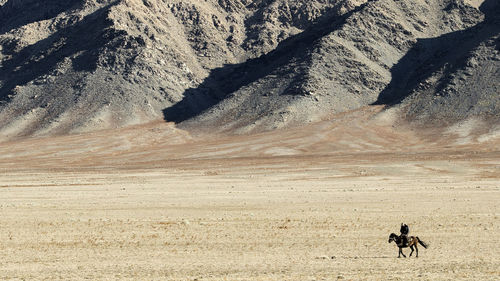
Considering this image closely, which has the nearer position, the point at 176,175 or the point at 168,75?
the point at 176,175

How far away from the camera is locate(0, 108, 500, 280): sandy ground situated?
66.8ft

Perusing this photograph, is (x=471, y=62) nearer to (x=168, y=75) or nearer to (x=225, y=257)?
(x=168, y=75)

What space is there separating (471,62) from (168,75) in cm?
8608

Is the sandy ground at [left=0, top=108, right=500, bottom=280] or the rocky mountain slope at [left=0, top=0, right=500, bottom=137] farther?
the rocky mountain slope at [left=0, top=0, right=500, bottom=137]

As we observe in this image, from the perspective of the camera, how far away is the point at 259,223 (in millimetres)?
32656

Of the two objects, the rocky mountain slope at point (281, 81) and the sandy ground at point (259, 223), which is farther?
the rocky mountain slope at point (281, 81)

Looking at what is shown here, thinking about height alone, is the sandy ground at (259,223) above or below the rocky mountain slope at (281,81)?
below

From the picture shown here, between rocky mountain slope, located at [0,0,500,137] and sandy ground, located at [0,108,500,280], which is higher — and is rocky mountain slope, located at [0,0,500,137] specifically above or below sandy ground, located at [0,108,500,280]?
above

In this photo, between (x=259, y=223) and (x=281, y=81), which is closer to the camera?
(x=259, y=223)

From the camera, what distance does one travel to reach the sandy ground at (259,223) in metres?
20.4

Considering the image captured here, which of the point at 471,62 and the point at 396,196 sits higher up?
the point at 471,62

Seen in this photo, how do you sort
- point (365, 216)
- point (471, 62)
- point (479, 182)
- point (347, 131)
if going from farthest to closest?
1. point (471, 62)
2. point (347, 131)
3. point (479, 182)
4. point (365, 216)

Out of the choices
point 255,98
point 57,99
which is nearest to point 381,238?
point 255,98

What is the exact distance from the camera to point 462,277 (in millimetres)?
18016
